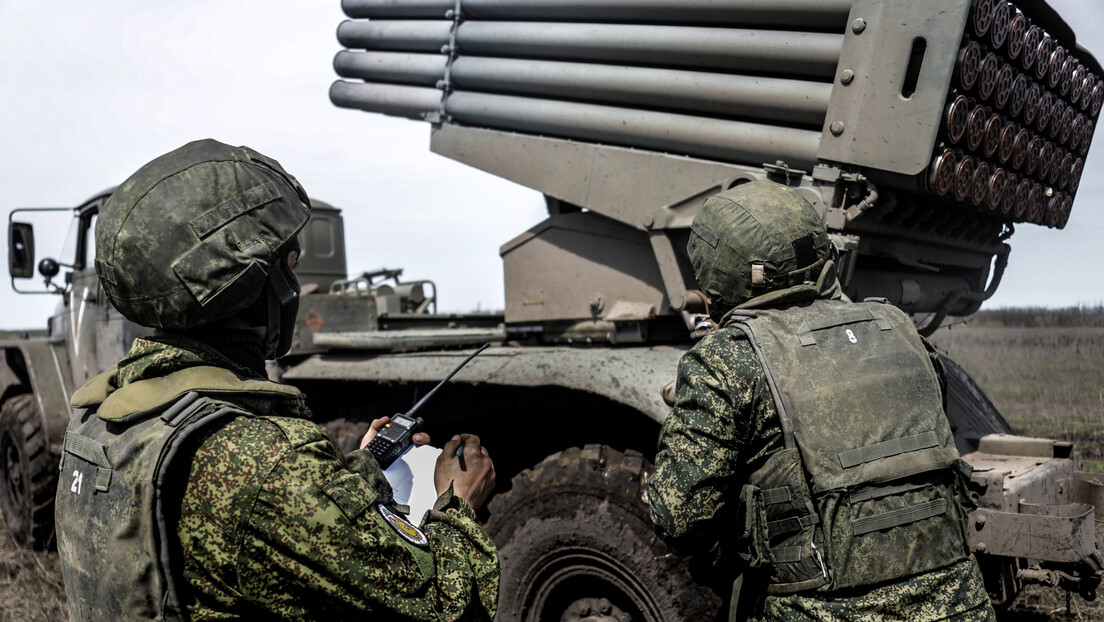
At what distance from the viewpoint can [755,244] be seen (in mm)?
2240

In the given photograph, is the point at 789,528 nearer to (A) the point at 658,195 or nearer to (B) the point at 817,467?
(B) the point at 817,467

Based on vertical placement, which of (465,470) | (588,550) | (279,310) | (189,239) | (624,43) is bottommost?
(588,550)

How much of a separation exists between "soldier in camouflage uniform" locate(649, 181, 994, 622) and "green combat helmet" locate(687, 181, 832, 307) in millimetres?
11

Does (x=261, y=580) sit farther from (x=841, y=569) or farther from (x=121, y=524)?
(x=841, y=569)

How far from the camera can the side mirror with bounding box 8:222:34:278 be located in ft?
19.4

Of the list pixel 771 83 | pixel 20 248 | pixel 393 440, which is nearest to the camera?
pixel 393 440

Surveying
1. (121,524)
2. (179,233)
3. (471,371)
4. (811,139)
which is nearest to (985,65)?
(811,139)

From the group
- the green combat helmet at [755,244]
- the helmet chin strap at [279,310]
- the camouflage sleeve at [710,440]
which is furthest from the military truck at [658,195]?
the helmet chin strap at [279,310]

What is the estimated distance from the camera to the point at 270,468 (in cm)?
131

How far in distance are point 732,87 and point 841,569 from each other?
6.42ft

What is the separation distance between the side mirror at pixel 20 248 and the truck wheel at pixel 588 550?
14.8 ft

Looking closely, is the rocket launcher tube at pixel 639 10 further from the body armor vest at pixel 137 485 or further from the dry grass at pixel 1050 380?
the dry grass at pixel 1050 380

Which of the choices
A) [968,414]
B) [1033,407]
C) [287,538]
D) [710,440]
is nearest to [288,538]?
Answer: [287,538]

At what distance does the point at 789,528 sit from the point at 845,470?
0.65ft
